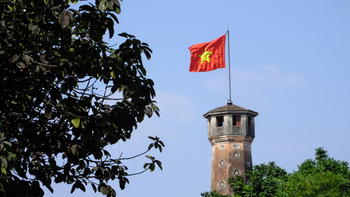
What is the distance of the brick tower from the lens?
56.0 meters

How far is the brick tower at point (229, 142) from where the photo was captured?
56000 mm

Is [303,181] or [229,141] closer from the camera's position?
[303,181]

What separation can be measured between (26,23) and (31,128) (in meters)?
1.58

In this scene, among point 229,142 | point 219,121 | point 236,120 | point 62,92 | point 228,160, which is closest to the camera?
point 62,92

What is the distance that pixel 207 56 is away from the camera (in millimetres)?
50312

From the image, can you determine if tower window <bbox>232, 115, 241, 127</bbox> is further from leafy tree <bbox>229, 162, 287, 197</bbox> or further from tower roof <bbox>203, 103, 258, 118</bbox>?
leafy tree <bbox>229, 162, 287, 197</bbox>

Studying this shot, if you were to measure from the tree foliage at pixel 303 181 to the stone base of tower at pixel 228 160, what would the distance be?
342 inches

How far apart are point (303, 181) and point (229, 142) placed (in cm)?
1960

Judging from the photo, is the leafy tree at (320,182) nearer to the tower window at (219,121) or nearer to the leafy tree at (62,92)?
the tower window at (219,121)

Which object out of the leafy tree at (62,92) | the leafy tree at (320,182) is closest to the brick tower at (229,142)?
the leafy tree at (320,182)

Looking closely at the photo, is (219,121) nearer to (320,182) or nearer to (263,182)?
(263,182)

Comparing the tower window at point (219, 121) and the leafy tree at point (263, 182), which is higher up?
the tower window at point (219, 121)

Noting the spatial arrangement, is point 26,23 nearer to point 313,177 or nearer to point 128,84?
point 128,84

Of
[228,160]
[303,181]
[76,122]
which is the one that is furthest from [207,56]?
[76,122]
